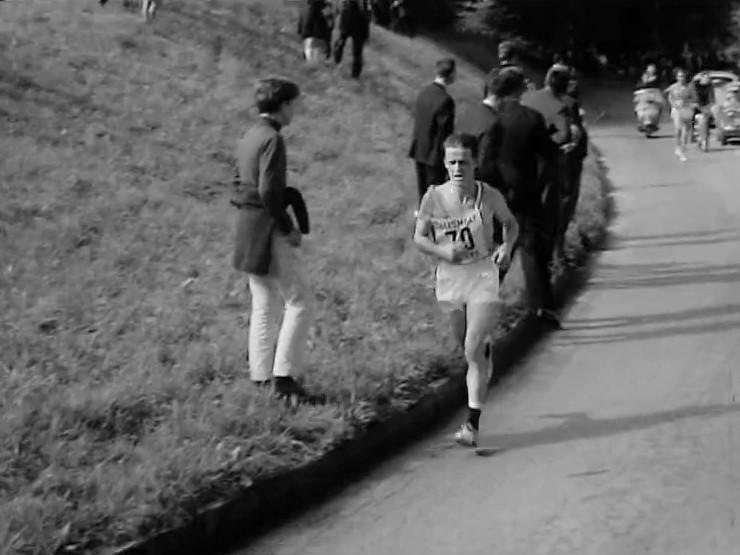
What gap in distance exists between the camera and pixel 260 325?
7500 millimetres

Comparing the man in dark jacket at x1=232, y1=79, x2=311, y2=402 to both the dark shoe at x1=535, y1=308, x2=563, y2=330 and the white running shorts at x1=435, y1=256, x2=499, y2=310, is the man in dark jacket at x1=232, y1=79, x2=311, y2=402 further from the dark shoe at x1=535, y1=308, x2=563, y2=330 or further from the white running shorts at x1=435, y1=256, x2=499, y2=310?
the dark shoe at x1=535, y1=308, x2=563, y2=330

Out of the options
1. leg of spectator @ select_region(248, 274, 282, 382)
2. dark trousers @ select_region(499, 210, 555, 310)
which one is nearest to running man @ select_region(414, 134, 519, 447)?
leg of spectator @ select_region(248, 274, 282, 382)

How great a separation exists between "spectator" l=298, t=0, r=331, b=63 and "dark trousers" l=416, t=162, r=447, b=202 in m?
12.5

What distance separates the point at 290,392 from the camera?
744 cm

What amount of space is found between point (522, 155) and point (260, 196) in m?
3.16

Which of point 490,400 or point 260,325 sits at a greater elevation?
point 260,325

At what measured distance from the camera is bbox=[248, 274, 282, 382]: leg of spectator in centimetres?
742

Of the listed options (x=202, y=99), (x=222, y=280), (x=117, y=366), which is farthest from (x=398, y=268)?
(x=202, y=99)

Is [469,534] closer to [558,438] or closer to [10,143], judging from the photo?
[558,438]

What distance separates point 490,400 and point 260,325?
73.0 inches

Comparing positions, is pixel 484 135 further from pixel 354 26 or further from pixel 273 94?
pixel 354 26

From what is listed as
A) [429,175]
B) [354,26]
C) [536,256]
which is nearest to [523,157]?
[536,256]

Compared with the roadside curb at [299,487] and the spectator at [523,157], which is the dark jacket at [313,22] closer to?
the spectator at [523,157]

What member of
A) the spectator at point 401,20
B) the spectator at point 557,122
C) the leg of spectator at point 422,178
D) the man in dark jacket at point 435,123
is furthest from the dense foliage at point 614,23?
the man in dark jacket at point 435,123
